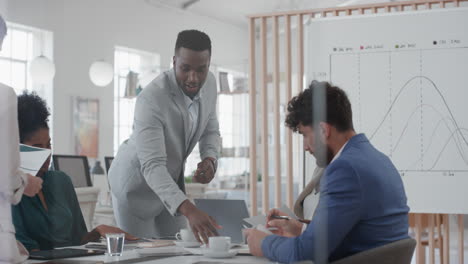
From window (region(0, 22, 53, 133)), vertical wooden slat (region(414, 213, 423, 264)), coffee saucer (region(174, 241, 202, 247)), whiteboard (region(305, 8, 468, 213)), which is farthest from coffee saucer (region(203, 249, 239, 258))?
vertical wooden slat (region(414, 213, 423, 264))

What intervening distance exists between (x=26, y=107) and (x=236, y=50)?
2.87 feet

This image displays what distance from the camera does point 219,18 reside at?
6.00 ft

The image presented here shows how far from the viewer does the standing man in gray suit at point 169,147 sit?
6.35 feet

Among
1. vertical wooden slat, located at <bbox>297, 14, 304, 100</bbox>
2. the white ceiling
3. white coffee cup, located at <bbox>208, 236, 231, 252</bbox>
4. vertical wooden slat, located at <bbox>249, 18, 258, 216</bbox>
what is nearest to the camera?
white coffee cup, located at <bbox>208, 236, 231, 252</bbox>

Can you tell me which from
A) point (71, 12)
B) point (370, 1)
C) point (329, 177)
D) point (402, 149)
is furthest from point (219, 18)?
point (402, 149)

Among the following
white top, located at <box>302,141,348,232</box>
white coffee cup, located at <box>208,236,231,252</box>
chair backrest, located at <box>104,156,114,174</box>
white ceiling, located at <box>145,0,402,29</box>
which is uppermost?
white ceiling, located at <box>145,0,402,29</box>

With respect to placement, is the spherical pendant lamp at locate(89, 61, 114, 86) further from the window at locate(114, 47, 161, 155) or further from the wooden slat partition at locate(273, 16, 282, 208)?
the wooden slat partition at locate(273, 16, 282, 208)

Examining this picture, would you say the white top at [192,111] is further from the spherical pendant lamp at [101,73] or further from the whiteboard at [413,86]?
the whiteboard at [413,86]

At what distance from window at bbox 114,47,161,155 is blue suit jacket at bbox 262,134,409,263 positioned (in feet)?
1.98

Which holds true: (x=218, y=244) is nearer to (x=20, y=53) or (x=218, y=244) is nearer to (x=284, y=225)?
(x=284, y=225)

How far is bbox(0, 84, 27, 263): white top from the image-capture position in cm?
117

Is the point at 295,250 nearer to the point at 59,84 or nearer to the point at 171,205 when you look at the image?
the point at 171,205

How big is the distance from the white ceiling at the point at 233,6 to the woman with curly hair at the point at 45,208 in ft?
1.61

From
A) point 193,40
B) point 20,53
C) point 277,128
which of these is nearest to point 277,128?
point 277,128
